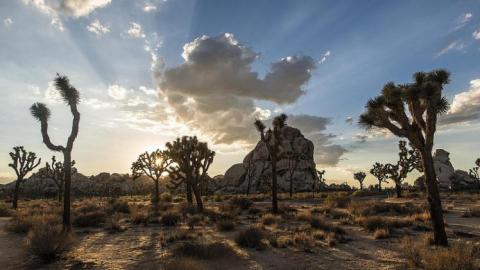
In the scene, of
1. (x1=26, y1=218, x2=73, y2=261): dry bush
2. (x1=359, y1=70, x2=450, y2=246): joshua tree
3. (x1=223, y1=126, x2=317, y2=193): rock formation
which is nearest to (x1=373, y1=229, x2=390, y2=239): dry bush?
(x1=359, y1=70, x2=450, y2=246): joshua tree

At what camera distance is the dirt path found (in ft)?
30.2

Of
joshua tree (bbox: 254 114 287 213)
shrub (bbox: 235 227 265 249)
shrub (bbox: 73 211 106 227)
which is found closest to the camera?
shrub (bbox: 235 227 265 249)

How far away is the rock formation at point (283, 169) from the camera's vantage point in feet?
241

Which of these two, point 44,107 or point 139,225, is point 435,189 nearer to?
point 139,225

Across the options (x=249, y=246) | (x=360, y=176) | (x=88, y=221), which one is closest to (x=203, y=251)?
A: (x=249, y=246)

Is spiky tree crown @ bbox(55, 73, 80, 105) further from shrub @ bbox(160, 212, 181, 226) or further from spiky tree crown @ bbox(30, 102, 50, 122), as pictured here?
shrub @ bbox(160, 212, 181, 226)

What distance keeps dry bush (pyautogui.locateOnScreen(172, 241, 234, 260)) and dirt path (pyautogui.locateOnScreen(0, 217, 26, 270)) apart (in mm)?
4000

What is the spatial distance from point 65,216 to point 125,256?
587 centimetres

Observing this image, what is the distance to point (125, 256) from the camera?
34.6ft

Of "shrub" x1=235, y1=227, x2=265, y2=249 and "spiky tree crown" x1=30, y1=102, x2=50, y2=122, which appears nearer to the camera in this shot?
"shrub" x1=235, y1=227, x2=265, y2=249

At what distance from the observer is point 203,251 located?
1004cm

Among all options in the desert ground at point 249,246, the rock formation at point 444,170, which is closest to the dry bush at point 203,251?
the desert ground at point 249,246

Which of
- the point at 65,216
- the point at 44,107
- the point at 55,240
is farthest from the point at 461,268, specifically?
the point at 44,107

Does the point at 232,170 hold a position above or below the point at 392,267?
above
